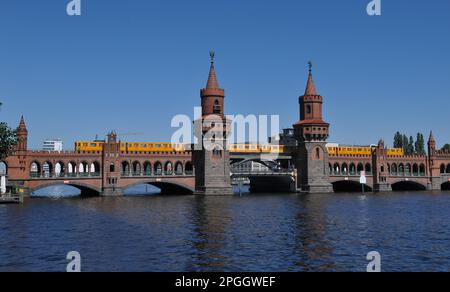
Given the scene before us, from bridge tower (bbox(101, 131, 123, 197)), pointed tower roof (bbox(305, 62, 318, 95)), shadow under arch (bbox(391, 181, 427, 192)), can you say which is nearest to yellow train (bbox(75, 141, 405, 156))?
bridge tower (bbox(101, 131, 123, 197))

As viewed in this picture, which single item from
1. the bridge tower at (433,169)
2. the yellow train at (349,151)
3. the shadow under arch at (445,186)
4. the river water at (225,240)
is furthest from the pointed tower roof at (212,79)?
the shadow under arch at (445,186)

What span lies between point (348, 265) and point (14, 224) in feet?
113

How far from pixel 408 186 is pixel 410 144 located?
35182 mm

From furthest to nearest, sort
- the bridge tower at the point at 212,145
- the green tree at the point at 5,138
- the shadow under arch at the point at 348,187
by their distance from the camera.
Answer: the shadow under arch at the point at 348,187, the bridge tower at the point at 212,145, the green tree at the point at 5,138

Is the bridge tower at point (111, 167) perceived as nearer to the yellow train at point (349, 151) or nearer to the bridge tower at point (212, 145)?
the bridge tower at point (212, 145)

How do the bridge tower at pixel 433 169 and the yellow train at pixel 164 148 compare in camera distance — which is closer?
the yellow train at pixel 164 148

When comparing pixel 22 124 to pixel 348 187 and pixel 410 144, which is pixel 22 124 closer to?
pixel 348 187

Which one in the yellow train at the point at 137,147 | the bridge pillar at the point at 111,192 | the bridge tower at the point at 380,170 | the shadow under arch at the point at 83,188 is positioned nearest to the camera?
the shadow under arch at the point at 83,188

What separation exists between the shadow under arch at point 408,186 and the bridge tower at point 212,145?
51755mm

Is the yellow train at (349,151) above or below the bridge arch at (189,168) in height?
above

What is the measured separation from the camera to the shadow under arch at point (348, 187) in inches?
4896

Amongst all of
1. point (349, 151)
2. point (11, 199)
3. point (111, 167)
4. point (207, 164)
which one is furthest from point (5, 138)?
point (349, 151)

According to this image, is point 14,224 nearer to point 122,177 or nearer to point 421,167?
point 122,177

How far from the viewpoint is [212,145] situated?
104875 mm
